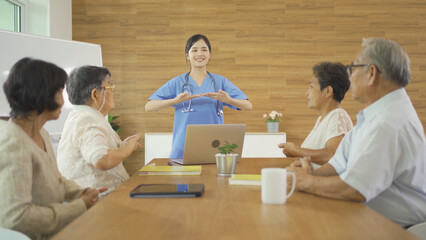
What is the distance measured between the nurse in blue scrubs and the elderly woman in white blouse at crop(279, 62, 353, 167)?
Answer: 910 mm

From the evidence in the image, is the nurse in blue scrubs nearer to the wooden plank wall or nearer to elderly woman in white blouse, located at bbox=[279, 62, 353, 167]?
elderly woman in white blouse, located at bbox=[279, 62, 353, 167]

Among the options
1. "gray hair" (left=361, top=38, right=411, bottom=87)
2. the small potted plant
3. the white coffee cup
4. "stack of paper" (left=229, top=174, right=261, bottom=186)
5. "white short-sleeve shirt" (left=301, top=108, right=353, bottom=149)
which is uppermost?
"gray hair" (left=361, top=38, right=411, bottom=87)

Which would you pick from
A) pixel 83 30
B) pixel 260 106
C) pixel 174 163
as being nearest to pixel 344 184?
pixel 174 163

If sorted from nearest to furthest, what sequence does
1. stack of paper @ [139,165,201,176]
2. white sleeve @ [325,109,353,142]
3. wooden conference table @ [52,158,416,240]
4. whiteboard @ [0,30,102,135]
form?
wooden conference table @ [52,158,416,240]
stack of paper @ [139,165,201,176]
white sleeve @ [325,109,353,142]
whiteboard @ [0,30,102,135]

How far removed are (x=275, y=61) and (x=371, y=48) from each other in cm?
410

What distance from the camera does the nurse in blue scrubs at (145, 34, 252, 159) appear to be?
132 inches

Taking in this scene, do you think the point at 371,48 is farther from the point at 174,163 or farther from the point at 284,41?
the point at 284,41

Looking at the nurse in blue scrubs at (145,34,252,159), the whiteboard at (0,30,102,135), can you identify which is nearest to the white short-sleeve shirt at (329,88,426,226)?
the nurse in blue scrubs at (145,34,252,159)

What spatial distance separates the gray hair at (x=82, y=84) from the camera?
2.31m

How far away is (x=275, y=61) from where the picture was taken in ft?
18.7

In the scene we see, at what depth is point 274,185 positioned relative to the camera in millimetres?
1438

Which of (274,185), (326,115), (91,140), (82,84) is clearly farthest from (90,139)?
(326,115)

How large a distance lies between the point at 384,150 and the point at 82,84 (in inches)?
62.7

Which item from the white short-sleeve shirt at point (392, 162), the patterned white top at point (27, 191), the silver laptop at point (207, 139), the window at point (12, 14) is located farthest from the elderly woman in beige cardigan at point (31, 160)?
the window at point (12, 14)
